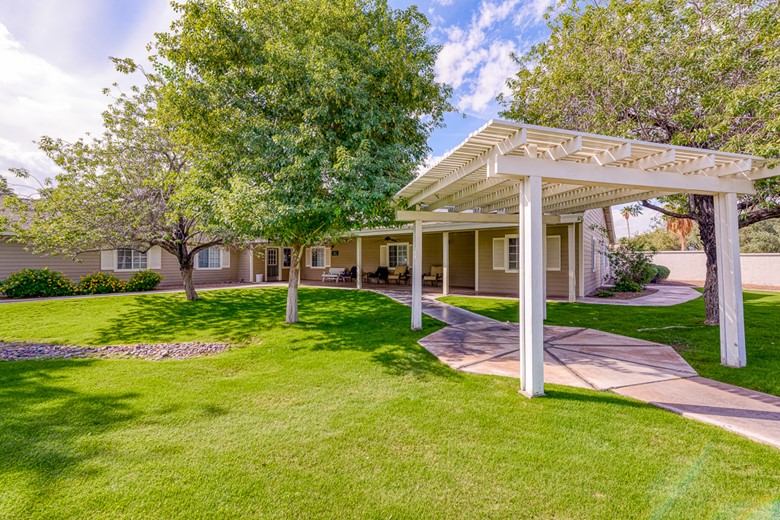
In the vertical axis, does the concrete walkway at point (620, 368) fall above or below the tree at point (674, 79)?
below

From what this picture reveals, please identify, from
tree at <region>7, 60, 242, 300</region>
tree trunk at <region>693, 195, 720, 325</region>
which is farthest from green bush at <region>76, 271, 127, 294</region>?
tree trunk at <region>693, 195, 720, 325</region>

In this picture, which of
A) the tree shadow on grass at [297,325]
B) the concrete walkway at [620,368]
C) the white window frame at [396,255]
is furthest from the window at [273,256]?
the concrete walkway at [620,368]

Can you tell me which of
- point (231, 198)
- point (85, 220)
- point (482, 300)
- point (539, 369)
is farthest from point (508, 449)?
point (85, 220)

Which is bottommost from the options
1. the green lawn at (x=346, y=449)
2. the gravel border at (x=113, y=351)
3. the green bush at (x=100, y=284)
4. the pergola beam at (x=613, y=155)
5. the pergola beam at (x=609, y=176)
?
the green lawn at (x=346, y=449)

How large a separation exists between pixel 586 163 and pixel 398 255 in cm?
1292

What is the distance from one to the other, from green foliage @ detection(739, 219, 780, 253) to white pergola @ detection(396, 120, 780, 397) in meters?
25.6

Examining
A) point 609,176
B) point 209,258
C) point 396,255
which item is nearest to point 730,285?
point 609,176

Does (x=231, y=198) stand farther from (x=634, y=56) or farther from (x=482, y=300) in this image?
(x=482, y=300)

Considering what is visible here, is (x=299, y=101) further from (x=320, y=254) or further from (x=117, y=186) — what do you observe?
(x=320, y=254)

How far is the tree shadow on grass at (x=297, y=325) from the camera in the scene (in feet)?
18.8

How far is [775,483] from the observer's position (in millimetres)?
2322

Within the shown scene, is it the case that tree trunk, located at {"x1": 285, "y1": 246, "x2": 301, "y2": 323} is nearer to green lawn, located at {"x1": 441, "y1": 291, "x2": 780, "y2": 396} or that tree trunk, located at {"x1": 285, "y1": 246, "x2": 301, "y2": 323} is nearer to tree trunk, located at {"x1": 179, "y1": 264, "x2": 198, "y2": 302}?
green lawn, located at {"x1": 441, "y1": 291, "x2": 780, "y2": 396}

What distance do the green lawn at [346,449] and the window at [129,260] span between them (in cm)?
1103

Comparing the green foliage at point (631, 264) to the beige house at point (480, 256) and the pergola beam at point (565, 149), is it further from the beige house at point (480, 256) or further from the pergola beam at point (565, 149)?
the pergola beam at point (565, 149)
